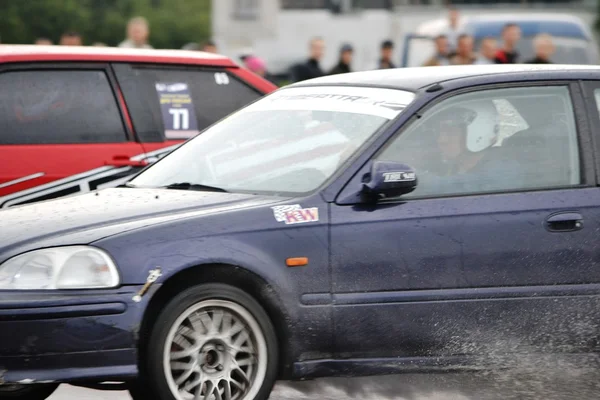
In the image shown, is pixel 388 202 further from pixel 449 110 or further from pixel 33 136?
pixel 33 136

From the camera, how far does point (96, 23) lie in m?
99.1

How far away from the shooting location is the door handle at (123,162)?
8391 mm

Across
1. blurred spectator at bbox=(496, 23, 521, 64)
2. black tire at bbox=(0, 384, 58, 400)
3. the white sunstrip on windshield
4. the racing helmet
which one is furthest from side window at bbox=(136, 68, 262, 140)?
blurred spectator at bbox=(496, 23, 521, 64)

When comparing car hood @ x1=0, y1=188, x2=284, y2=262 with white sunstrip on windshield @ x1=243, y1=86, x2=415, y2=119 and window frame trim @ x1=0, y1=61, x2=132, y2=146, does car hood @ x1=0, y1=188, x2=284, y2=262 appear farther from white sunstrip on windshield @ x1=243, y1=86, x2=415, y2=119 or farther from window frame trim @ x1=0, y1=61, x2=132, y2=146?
window frame trim @ x1=0, y1=61, x2=132, y2=146

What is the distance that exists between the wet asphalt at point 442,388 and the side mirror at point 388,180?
1.09m

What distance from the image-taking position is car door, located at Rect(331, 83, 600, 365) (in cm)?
573

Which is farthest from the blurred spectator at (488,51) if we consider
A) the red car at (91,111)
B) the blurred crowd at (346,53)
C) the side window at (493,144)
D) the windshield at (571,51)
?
the side window at (493,144)

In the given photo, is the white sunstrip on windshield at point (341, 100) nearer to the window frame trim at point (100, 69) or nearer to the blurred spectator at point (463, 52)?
the window frame trim at point (100, 69)

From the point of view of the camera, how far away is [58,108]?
8.39 m

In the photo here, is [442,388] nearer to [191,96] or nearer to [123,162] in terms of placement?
[123,162]

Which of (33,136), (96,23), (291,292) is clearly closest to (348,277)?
(291,292)

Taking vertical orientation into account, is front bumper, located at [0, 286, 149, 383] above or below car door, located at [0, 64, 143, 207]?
below

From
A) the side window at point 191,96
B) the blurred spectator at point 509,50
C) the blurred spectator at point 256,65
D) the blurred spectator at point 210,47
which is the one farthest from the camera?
the blurred spectator at point 509,50

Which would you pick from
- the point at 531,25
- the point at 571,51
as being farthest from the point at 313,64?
the point at 531,25
